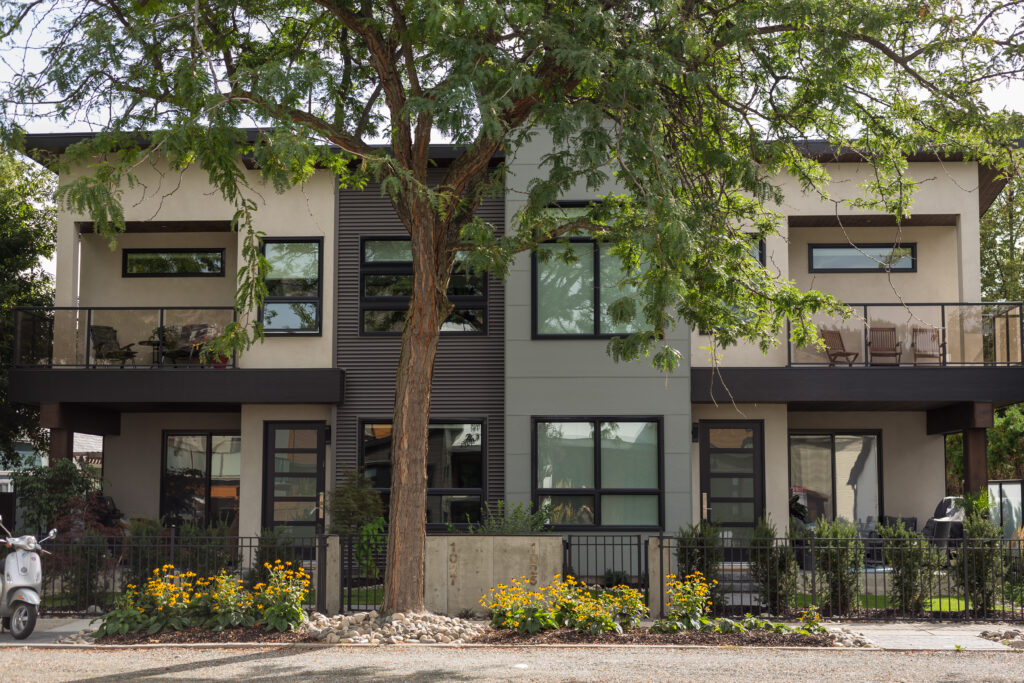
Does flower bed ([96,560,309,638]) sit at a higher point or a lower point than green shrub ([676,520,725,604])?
lower

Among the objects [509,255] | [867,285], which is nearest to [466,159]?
[509,255]

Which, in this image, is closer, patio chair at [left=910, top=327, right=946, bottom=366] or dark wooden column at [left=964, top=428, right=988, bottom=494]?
dark wooden column at [left=964, top=428, right=988, bottom=494]

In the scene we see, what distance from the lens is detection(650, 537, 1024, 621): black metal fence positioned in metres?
12.9

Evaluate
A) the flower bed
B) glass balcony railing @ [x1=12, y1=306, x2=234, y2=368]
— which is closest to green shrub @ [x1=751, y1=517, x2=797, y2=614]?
the flower bed

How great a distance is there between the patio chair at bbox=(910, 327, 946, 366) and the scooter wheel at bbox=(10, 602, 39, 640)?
1307cm

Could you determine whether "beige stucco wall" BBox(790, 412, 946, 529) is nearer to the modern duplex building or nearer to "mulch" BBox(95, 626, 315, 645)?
the modern duplex building

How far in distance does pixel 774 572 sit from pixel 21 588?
8.59 metres

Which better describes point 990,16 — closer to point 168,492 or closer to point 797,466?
point 797,466

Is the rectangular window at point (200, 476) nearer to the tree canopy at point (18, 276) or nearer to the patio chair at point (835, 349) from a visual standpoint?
the tree canopy at point (18, 276)

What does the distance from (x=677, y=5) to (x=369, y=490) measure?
898 centimetres

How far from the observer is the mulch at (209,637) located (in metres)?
11.1

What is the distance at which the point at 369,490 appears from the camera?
16.2 m

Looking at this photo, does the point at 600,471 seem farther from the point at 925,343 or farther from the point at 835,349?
the point at 925,343

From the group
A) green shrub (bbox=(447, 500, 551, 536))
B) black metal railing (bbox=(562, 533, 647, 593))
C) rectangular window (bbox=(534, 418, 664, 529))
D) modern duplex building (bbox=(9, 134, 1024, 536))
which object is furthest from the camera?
modern duplex building (bbox=(9, 134, 1024, 536))
